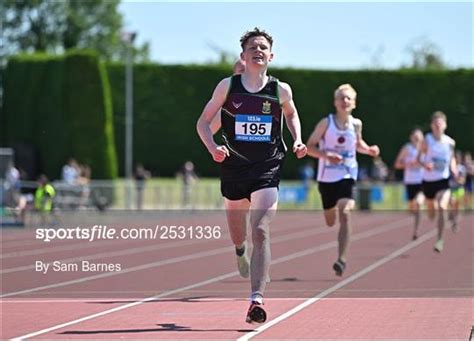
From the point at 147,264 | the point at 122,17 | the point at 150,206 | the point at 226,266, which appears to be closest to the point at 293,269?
the point at 226,266

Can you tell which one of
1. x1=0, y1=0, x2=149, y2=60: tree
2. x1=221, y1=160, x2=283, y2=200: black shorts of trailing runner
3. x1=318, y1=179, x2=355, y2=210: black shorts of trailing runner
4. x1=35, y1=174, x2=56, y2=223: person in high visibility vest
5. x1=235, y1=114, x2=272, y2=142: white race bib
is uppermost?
x1=0, y1=0, x2=149, y2=60: tree

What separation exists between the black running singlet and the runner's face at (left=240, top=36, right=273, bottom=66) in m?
0.29

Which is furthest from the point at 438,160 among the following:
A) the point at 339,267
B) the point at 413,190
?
the point at 339,267

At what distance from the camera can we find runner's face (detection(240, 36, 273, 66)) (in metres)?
10.2

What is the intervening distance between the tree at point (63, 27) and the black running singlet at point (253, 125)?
70.9 m

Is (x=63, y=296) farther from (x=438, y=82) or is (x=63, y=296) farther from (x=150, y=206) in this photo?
(x=438, y=82)

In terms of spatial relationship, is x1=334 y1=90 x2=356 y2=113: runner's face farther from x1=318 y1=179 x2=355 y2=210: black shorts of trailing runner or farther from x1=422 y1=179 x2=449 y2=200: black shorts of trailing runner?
x1=422 y1=179 x2=449 y2=200: black shorts of trailing runner

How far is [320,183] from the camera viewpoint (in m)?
15.2

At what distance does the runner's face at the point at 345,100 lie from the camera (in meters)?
14.8

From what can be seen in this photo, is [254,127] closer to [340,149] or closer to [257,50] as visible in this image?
[257,50]

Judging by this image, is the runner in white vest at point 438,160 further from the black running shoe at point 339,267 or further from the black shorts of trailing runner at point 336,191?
the black running shoe at point 339,267

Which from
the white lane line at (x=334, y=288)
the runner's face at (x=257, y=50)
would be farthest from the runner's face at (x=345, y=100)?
the runner's face at (x=257, y=50)

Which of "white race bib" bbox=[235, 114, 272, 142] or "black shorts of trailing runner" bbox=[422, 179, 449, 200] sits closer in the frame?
"white race bib" bbox=[235, 114, 272, 142]

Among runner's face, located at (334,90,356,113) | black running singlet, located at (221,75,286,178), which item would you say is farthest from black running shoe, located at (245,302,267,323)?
runner's face, located at (334,90,356,113)
